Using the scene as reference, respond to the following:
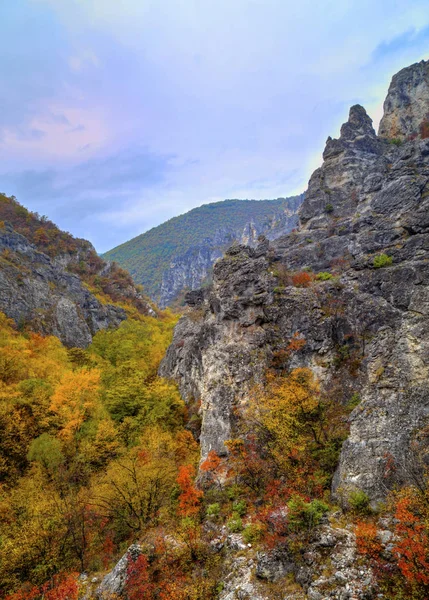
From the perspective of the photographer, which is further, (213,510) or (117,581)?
(213,510)

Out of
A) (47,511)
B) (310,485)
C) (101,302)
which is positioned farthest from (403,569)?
(101,302)

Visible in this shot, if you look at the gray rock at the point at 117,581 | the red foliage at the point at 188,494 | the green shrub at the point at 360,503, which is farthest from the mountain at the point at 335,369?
the gray rock at the point at 117,581

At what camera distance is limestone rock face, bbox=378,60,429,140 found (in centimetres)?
7538

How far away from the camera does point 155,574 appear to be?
62.0ft

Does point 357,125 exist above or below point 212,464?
above

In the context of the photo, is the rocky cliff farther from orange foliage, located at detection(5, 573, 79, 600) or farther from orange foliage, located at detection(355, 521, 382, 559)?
orange foliage, located at detection(5, 573, 79, 600)

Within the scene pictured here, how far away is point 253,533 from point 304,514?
4.12 metres

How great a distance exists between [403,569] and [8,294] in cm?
6314

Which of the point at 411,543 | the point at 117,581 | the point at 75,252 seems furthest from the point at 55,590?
the point at 75,252

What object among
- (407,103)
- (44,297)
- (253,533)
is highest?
(407,103)

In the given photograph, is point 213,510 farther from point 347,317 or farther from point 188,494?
point 347,317

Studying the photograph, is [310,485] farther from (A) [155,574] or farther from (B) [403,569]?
(A) [155,574]

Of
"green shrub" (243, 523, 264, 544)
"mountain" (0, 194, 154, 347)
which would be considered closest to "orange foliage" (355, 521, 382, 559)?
"green shrub" (243, 523, 264, 544)

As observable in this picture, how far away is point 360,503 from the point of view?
50.8 feet
